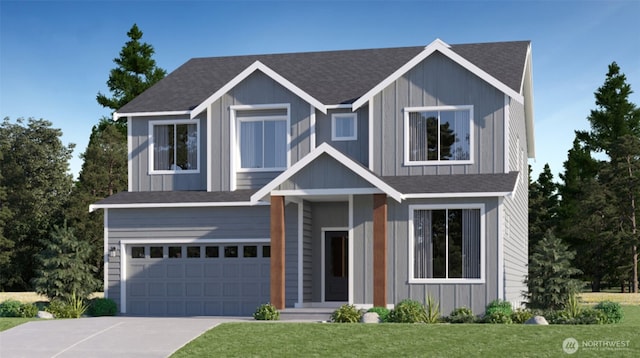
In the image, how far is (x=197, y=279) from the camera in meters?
27.8

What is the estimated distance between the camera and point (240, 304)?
27.4 meters

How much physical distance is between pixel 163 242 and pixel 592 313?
12.4 m

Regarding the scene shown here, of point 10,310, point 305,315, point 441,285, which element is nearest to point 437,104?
point 441,285

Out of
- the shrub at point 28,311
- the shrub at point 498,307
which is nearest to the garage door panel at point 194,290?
the shrub at point 28,311

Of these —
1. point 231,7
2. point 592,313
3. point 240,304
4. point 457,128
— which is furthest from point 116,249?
point 592,313

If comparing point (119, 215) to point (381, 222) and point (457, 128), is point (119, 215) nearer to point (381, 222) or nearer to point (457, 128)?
point (381, 222)

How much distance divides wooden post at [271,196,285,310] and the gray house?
0.03 m

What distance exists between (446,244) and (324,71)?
806 centimetres

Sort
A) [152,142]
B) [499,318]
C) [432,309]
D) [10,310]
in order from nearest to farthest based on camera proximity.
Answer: [499,318], [432,309], [10,310], [152,142]

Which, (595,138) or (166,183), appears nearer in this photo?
(166,183)

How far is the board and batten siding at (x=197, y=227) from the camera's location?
1048 inches

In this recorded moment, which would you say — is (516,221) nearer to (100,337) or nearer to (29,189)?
(100,337)

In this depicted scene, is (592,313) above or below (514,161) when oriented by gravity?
below

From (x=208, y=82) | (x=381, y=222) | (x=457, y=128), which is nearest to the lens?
(x=381, y=222)
